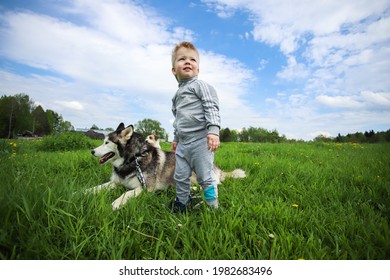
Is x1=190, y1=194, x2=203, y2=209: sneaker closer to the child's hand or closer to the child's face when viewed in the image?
the child's hand

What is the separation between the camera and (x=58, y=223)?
1708 mm

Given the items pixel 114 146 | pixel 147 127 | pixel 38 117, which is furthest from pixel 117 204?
pixel 147 127

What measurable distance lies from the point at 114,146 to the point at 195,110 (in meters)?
1.78

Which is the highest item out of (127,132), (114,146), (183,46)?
(183,46)

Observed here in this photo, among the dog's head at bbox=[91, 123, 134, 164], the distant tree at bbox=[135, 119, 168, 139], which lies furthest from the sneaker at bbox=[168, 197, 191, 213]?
the distant tree at bbox=[135, 119, 168, 139]

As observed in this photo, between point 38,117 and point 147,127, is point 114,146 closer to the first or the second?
point 38,117

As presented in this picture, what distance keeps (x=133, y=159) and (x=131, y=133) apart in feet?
1.48

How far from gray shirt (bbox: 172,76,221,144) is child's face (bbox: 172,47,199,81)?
0.09 metres

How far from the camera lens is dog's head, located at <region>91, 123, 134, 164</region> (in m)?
3.51

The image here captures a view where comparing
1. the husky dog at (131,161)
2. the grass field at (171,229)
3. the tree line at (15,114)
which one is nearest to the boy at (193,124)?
the grass field at (171,229)

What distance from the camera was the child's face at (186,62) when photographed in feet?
8.61

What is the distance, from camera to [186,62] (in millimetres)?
2615

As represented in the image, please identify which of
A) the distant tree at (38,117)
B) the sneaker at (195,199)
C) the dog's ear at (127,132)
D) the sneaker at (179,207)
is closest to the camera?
the sneaker at (179,207)

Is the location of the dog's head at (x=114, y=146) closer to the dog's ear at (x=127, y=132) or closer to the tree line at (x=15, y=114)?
the dog's ear at (x=127, y=132)
